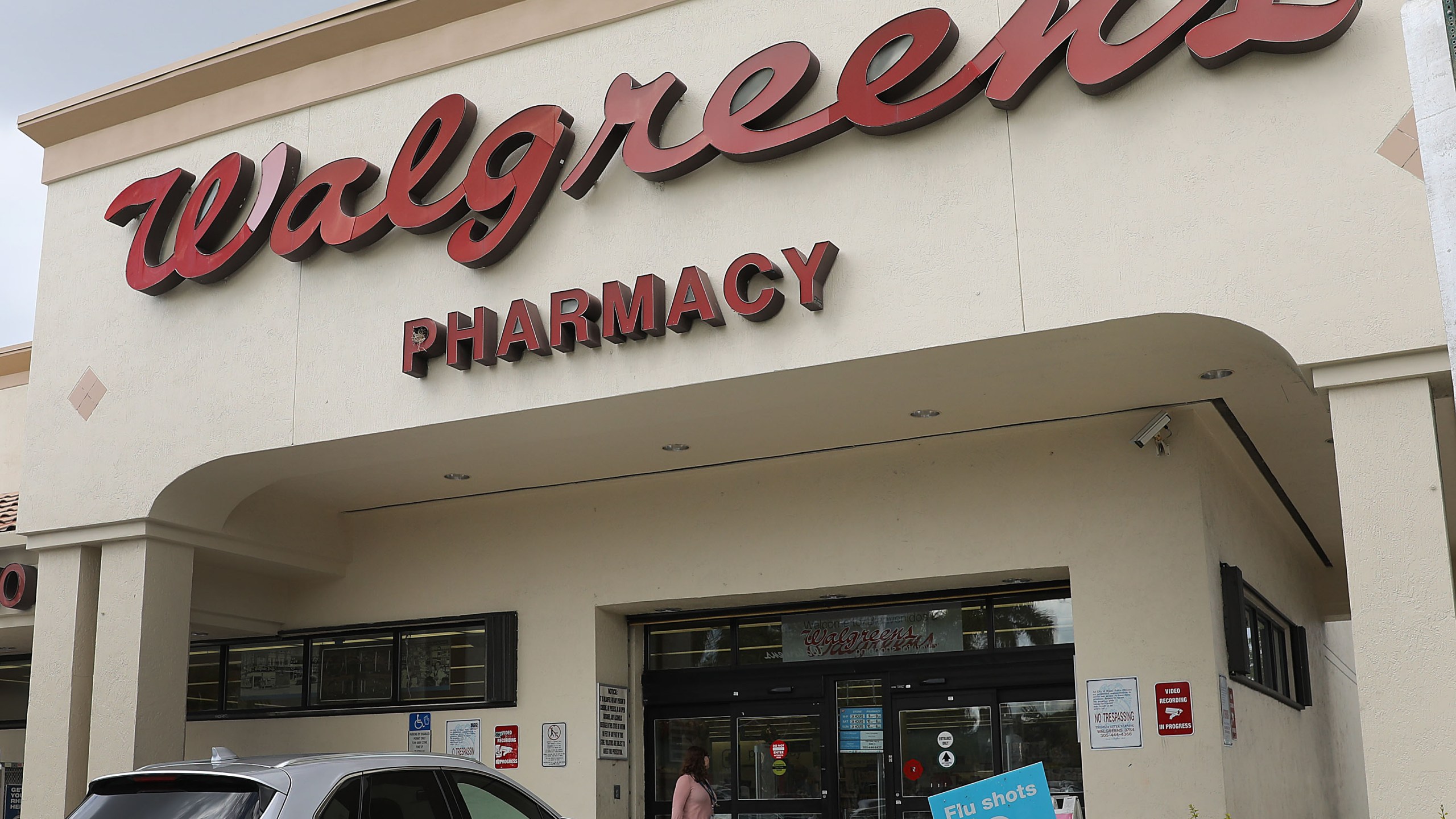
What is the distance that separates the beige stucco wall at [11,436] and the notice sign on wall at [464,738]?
8.40 m

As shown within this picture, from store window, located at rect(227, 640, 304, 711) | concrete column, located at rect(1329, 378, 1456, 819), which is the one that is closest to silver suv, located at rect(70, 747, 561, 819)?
concrete column, located at rect(1329, 378, 1456, 819)

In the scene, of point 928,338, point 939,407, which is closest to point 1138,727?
point 939,407

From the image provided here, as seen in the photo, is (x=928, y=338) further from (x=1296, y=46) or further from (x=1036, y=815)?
(x=1036, y=815)

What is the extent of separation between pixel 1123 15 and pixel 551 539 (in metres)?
7.38

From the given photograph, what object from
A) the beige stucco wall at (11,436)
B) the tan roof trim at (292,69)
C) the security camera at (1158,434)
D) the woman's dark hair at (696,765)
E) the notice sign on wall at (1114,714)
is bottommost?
the woman's dark hair at (696,765)

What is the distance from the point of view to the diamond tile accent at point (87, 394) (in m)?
11.7

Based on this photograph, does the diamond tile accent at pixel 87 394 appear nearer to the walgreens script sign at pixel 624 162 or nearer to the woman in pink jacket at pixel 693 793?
the walgreens script sign at pixel 624 162

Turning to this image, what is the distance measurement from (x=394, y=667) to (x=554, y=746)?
2183 mm

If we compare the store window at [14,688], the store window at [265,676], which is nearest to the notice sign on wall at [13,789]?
the store window at [14,688]

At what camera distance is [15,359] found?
17.4 meters

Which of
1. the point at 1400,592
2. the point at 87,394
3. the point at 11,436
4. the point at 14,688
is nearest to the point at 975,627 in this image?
the point at 1400,592

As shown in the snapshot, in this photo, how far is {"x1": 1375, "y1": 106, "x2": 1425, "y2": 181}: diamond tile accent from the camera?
738 centimetres

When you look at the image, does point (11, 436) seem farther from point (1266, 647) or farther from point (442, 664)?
point (1266, 647)

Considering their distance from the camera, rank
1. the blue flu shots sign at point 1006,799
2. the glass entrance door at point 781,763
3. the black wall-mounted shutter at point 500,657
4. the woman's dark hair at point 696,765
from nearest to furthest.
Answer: the blue flu shots sign at point 1006,799
the woman's dark hair at point 696,765
the glass entrance door at point 781,763
the black wall-mounted shutter at point 500,657
